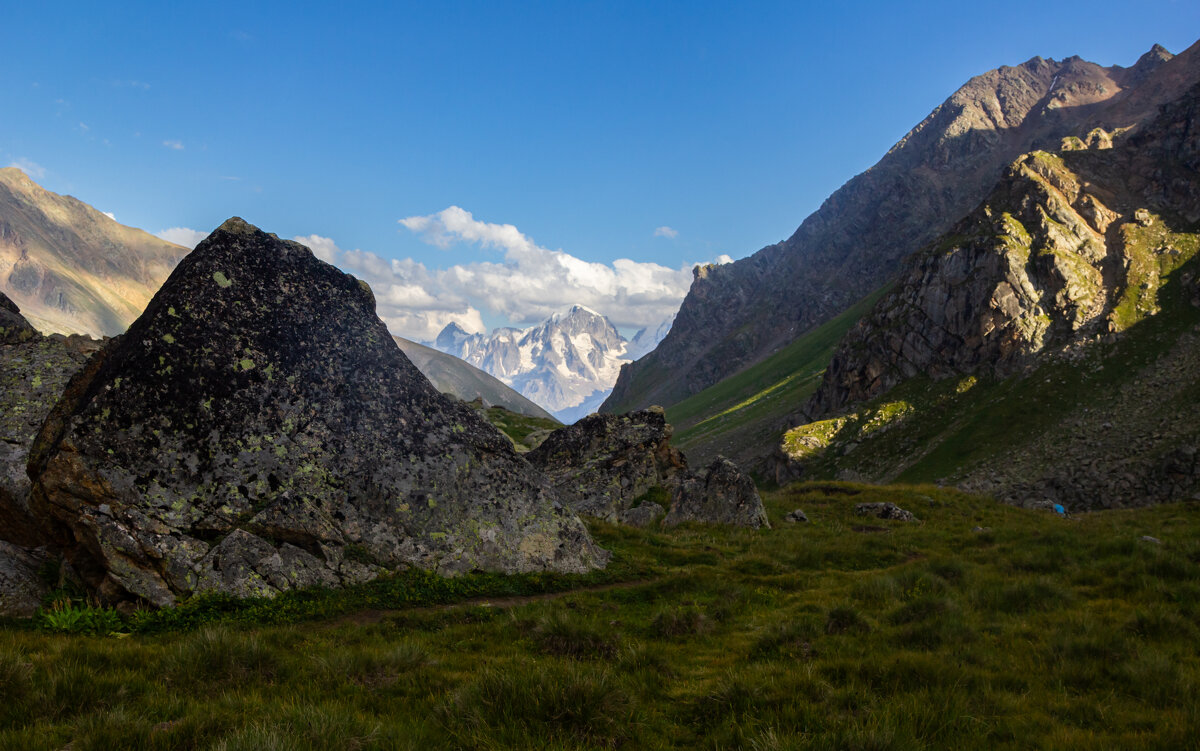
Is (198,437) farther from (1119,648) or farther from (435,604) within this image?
(1119,648)

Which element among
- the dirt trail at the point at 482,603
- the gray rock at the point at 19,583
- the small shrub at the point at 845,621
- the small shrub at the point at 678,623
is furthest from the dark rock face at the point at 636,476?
the gray rock at the point at 19,583

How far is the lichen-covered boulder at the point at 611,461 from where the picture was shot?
24891 mm

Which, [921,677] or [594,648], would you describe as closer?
[921,677]

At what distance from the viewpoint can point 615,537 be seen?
61.9ft

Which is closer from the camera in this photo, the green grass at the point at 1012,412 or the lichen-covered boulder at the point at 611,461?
the lichen-covered boulder at the point at 611,461

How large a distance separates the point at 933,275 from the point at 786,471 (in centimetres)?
4406

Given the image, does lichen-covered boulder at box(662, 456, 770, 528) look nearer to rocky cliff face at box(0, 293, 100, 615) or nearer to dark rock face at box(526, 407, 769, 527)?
dark rock face at box(526, 407, 769, 527)

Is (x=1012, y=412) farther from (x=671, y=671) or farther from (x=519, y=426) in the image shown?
(x=671, y=671)

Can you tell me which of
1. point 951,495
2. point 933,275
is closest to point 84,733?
point 951,495

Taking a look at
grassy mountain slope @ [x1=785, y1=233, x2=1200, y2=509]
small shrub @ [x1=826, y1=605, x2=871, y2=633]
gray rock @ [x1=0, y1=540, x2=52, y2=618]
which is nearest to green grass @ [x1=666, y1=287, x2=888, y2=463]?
grassy mountain slope @ [x1=785, y1=233, x2=1200, y2=509]

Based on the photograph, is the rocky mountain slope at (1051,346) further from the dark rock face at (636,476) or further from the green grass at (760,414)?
the dark rock face at (636,476)

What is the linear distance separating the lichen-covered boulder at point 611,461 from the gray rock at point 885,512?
9372 mm

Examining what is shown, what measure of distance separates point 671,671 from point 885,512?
2412 cm

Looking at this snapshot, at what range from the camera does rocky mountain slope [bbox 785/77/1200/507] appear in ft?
189
